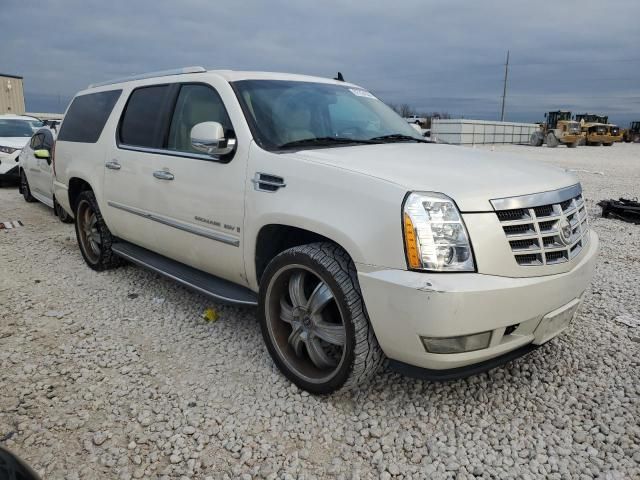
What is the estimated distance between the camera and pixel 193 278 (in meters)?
3.56

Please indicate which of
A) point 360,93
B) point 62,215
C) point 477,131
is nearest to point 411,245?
point 360,93

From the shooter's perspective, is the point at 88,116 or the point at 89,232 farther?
the point at 89,232

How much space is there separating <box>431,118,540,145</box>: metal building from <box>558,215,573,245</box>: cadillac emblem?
30.7m

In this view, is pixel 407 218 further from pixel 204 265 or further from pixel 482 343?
pixel 204 265

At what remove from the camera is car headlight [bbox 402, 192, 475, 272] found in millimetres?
2209

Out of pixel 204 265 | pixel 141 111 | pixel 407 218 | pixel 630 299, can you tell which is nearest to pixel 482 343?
pixel 407 218

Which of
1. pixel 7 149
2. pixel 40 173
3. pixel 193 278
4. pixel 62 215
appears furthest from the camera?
pixel 7 149

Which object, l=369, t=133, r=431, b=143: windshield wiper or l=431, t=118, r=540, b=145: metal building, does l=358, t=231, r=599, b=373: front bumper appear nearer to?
l=369, t=133, r=431, b=143: windshield wiper

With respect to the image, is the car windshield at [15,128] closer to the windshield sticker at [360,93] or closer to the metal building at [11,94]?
the windshield sticker at [360,93]

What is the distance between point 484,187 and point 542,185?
1.35 ft

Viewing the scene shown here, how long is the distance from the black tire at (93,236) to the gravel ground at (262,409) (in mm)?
1023

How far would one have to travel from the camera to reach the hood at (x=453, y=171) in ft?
7.59

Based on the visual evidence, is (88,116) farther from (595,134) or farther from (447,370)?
(595,134)

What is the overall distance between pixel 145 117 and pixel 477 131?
35869mm
